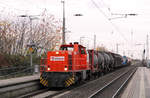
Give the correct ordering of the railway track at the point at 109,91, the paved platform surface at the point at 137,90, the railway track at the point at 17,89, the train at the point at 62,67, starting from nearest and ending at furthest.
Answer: the railway track at the point at 17,89, the railway track at the point at 109,91, the paved platform surface at the point at 137,90, the train at the point at 62,67

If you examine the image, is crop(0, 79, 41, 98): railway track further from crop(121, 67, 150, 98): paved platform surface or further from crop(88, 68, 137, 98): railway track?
crop(121, 67, 150, 98): paved platform surface

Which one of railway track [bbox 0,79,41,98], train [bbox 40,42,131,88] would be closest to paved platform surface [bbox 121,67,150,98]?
train [bbox 40,42,131,88]

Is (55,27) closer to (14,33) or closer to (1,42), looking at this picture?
(14,33)

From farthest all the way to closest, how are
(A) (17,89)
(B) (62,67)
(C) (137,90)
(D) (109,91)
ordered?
(C) (137,90) < (B) (62,67) < (D) (109,91) < (A) (17,89)

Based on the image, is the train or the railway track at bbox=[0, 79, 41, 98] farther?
the train

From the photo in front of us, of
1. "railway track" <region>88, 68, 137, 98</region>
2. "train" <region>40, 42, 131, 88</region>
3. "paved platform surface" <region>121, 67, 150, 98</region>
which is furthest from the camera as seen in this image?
"train" <region>40, 42, 131, 88</region>

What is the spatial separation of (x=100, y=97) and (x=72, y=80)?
3.05 meters

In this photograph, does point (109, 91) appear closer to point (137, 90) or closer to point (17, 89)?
point (137, 90)

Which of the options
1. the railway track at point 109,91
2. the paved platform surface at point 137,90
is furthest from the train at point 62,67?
the paved platform surface at point 137,90

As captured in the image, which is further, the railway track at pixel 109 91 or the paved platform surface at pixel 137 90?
the paved platform surface at pixel 137 90

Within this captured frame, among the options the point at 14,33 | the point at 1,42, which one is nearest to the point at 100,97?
the point at 1,42

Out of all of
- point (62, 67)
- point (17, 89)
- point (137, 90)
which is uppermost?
point (62, 67)

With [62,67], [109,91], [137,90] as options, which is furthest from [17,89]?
[137,90]

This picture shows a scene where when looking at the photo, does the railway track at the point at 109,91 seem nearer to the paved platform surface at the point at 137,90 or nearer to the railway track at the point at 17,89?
the paved platform surface at the point at 137,90
